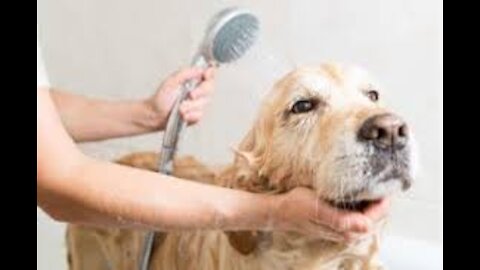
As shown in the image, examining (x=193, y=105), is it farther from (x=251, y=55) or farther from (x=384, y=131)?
(x=384, y=131)

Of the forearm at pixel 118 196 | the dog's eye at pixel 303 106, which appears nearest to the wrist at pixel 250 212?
the forearm at pixel 118 196

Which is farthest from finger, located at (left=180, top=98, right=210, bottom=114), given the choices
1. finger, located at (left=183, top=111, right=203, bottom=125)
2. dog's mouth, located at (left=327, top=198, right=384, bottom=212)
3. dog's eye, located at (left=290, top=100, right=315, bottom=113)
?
dog's mouth, located at (left=327, top=198, right=384, bottom=212)

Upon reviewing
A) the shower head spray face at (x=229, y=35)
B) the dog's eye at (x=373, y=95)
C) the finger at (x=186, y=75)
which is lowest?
the dog's eye at (x=373, y=95)

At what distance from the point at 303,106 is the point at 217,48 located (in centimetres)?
15

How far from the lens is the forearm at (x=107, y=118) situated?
0.94 m

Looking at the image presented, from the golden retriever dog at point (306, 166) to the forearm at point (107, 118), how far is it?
0.04 m

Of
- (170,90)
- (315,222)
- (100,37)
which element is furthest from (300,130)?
(100,37)

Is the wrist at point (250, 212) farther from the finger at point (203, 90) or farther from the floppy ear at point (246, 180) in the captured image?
the finger at point (203, 90)

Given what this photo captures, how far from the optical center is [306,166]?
0.77 m

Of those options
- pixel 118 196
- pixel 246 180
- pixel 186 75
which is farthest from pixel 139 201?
pixel 186 75

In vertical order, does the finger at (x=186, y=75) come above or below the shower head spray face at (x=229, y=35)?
below
